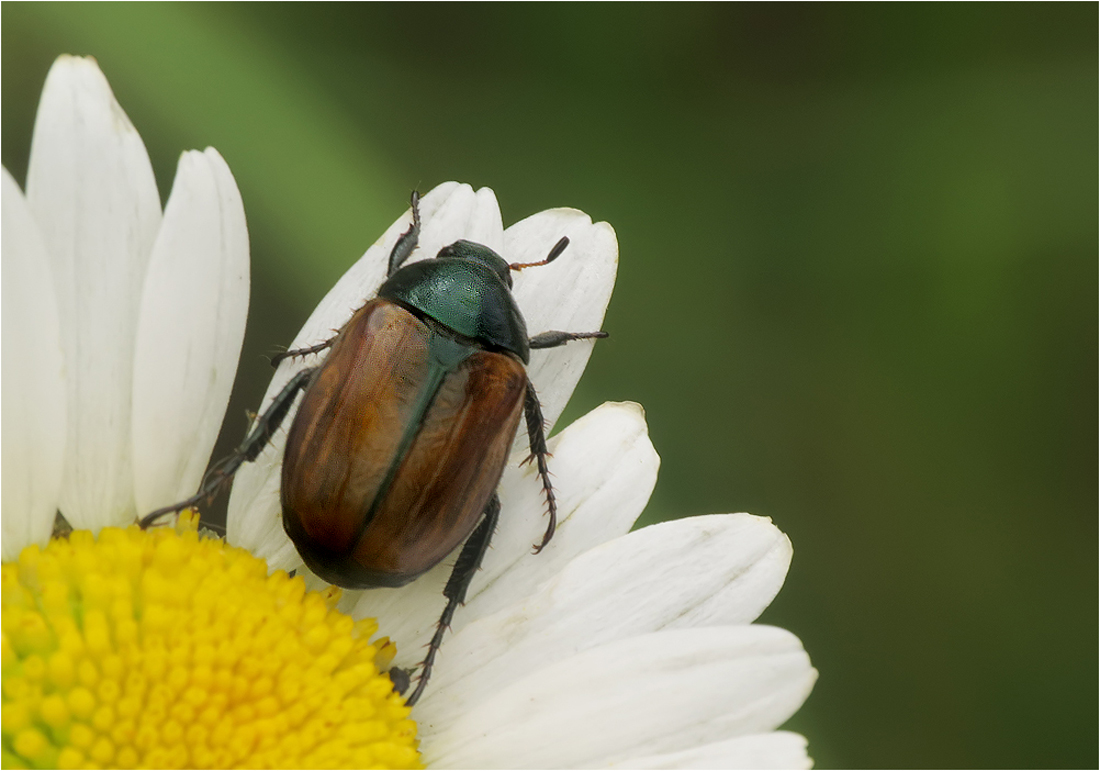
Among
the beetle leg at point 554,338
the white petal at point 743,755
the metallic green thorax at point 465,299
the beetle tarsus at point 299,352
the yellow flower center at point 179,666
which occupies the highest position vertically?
the metallic green thorax at point 465,299

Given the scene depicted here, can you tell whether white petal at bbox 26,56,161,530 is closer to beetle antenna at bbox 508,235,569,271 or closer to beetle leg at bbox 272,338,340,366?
beetle leg at bbox 272,338,340,366

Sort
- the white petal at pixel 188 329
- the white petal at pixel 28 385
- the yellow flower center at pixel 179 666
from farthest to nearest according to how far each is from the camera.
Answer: the white petal at pixel 188 329 < the white petal at pixel 28 385 < the yellow flower center at pixel 179 666

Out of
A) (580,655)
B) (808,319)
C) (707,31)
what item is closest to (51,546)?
(580,655)

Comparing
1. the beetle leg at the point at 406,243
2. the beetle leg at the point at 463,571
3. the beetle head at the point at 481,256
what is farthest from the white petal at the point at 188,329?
the beetle leg at the point at 463,571

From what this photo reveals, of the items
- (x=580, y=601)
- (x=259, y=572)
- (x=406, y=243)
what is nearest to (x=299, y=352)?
(x=406, y=243)

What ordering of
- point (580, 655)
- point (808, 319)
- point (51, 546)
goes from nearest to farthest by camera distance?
point (51, 546), point (580, 655), point (808, 319)

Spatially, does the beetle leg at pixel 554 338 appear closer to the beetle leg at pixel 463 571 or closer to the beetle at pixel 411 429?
the beetle at pixel 411 429

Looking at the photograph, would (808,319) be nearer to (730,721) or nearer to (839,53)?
(839,53)
